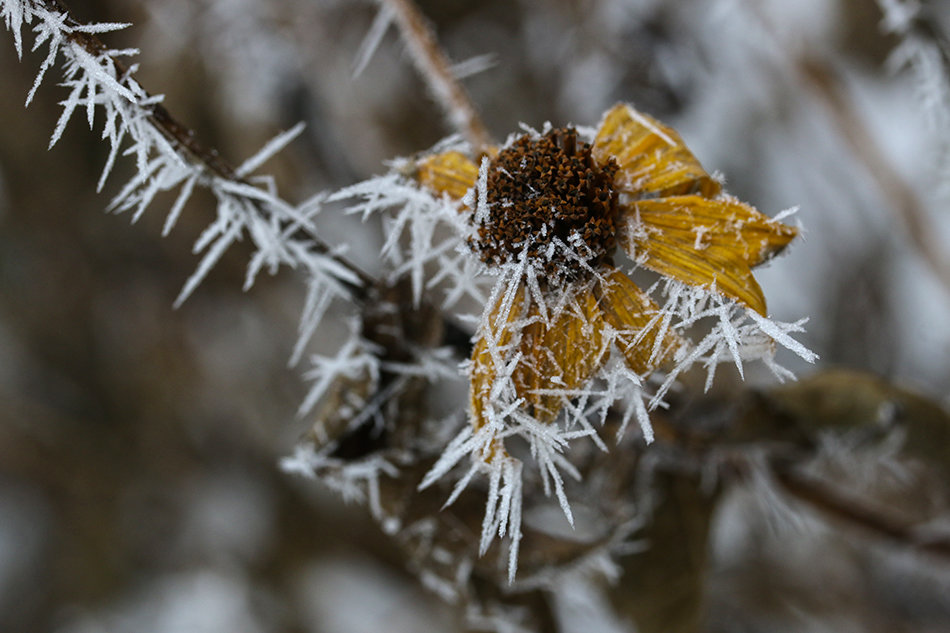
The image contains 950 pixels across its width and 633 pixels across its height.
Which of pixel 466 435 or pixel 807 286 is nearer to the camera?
pixel 466 435

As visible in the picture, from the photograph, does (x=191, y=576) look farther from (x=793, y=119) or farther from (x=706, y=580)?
(x=793, y=119)

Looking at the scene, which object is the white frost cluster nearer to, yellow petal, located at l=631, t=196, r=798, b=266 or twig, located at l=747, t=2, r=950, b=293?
yellow petal, located at l=631, t=196, r=798, b=266

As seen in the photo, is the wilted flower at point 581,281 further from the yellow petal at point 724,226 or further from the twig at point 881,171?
the twig at point 881,171

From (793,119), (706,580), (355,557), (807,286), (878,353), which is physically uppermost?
(793,119)

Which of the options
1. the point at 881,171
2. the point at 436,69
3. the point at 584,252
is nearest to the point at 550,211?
the point at 584,252

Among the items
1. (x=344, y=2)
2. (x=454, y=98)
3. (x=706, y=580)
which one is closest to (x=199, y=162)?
(x=454, y=98)

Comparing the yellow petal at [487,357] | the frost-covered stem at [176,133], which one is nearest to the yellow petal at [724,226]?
the yellow petal at [487,357]

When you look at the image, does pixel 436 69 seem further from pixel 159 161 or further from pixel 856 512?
pixel 856 512
